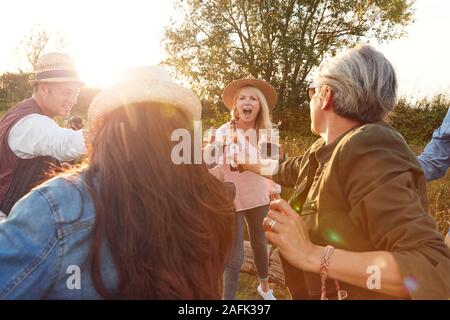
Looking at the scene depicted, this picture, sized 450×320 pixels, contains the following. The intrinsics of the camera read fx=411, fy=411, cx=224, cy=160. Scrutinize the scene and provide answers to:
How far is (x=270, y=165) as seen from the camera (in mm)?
2734

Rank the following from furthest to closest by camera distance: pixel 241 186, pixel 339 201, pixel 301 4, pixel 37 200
Result: pixel 301 4 < pixel 241 186 < pixel 339 201 < pixel 37 200

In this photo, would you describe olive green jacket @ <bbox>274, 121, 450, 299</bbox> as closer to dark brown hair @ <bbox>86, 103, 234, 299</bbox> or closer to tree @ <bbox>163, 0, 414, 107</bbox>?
dark brown hair @ <bbox>86, 103, 234, 299</bbox>

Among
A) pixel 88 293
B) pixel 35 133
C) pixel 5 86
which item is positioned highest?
pixel 5 86

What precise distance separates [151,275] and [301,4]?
591 inches

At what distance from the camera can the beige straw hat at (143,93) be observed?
4.20ft

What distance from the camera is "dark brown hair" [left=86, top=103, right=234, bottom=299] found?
116 centimetres

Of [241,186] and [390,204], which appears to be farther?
[241,186]

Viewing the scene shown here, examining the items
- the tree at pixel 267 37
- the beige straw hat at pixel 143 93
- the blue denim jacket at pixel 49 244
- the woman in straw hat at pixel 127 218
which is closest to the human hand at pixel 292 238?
the woman in straw hat at pixel 127 218

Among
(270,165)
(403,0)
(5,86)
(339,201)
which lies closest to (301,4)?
(403,0)

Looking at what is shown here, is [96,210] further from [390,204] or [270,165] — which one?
[270,165]

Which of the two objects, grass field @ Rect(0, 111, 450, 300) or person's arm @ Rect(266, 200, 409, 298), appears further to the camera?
grass field @ Rect(0, 111, 450, 300)

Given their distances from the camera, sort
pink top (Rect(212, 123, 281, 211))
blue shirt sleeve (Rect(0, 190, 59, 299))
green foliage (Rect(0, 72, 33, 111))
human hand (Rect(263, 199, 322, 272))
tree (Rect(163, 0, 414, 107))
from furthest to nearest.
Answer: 1. green foliage (Rect(0, 72, 33, 111))
2. tree (Rect(163, 0, 414, 107))
3. pink top (Rect(212, 123, 281, 211))
4. human hand (Rect(263, 199, 322, 272))
5. blue shirt sleeve (Rect(0, 190, 59, 299))

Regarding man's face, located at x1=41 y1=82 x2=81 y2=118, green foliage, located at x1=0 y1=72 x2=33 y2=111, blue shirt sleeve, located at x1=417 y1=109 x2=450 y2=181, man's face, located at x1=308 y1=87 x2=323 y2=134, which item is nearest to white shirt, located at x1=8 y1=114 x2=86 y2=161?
man's face, located at x1=41 y1=82 x2=81 y2=118

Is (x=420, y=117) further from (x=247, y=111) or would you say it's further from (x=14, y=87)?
(x=14, y=87)
